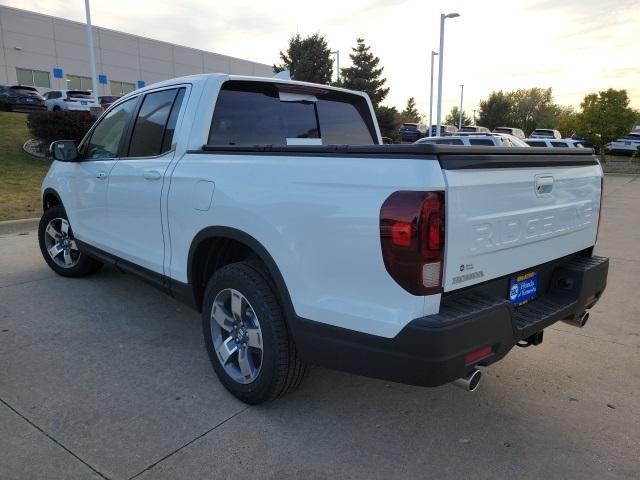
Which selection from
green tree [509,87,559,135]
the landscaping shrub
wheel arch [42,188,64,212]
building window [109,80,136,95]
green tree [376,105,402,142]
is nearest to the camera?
wheel arch [42,188,64,212]

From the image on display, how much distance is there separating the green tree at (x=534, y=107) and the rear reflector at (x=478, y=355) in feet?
264

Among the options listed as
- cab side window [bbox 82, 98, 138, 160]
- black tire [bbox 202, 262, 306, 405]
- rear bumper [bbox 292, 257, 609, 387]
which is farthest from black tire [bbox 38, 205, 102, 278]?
rear bumper [bbox 292, 257, 609, 387]

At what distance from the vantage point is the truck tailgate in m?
2.12

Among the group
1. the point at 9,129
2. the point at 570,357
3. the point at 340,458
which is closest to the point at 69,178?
the point at 340,458

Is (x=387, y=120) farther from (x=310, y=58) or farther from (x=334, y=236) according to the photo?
(x=334, y=236)

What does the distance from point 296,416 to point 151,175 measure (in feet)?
6.29

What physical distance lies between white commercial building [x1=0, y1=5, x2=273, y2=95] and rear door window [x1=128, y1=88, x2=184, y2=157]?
41.1 metres

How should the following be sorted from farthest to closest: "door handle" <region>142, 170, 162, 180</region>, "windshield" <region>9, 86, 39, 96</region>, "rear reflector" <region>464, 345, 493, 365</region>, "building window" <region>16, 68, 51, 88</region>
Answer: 1. "building window" <region>16, 68, 51, 88</region>
2. "windshield" <region>9, 86, 39, 96</region>
3. "door handle" <region>142, 170, 162, 180</region>
4. "rear reflector" <region>464, 345, 493, 365</region>

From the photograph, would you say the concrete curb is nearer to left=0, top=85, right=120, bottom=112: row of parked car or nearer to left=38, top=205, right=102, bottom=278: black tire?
left=38, top=205, right=102, bottom=278: black tire

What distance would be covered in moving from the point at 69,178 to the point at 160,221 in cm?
194

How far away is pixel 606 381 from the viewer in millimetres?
3279

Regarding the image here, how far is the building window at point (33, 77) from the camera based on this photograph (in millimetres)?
46969

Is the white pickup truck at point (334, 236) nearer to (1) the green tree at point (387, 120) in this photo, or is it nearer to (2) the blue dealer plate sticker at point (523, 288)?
(2) the blue dealer plate sticker at point (523, 288)

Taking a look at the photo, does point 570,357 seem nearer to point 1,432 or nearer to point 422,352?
point 422,352
